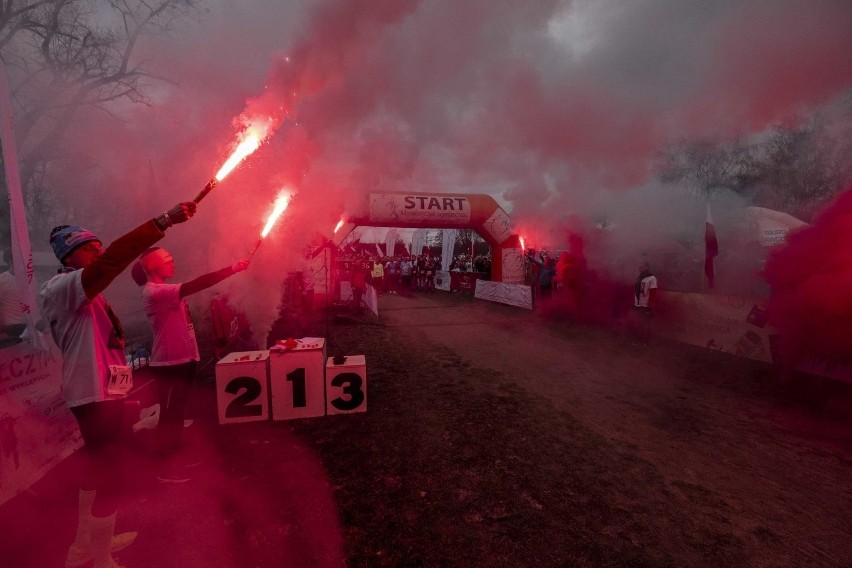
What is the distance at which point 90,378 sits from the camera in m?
2.38

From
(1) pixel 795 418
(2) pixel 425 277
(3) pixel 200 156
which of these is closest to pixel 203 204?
(3) pixel 200 156

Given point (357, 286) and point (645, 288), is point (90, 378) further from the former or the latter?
point (357, 286)

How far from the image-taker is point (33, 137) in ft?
31.0

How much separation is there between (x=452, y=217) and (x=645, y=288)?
28.0 feet

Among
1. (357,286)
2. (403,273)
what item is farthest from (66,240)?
(403,273)

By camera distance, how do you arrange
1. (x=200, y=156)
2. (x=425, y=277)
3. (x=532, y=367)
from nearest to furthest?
(x=532, y=367) < (x=200, y=156) < (x=425, y=277)

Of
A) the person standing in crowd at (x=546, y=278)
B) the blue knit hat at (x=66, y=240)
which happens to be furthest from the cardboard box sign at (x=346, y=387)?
the person standing in crowd at (x=546, y=278)

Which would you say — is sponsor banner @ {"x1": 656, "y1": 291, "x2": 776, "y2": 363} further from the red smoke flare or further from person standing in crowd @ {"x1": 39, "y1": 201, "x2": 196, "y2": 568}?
person standing in crowd @ {"x1": 39, "y1": 201, "x2": 196, "y2": 568}

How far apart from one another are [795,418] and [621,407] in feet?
8.03

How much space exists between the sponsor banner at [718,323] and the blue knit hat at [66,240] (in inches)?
422

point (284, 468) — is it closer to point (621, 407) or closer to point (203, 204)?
point (621, 407)

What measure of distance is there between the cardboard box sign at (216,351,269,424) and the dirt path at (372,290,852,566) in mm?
4178

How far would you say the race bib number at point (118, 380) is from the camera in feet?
8.13

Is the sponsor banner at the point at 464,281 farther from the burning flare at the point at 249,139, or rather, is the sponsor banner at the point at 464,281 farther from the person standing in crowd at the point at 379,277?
the burning flare at the point at 249,139
